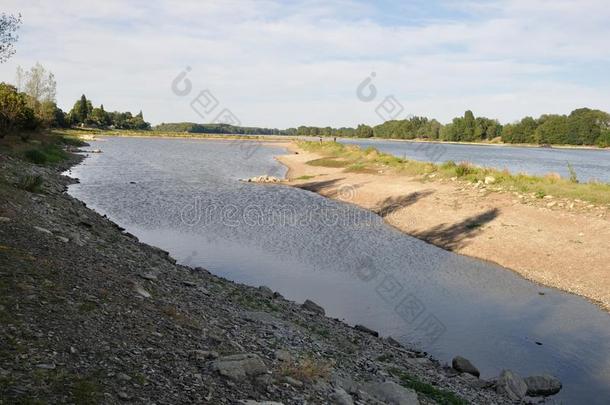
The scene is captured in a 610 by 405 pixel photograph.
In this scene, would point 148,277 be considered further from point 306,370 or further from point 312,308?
point 306,370

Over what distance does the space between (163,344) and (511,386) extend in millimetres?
9452

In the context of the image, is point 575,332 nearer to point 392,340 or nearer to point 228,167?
point 392,340

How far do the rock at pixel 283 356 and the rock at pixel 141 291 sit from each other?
363cm

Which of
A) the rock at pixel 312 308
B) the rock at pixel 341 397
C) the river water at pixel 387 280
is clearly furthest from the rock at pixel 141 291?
the river water at pixel 387 280

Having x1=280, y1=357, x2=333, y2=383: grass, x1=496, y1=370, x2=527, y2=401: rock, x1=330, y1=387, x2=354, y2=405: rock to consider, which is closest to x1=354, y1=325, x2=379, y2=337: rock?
x1=496, y1=370, x2=527, y2=401: rock

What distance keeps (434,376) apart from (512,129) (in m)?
203

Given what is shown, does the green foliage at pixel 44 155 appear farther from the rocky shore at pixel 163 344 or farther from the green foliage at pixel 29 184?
the rocky shore at pixel 163 344

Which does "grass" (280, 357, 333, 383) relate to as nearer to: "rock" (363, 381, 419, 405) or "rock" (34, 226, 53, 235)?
"rock" (363, 381, 419, 405)

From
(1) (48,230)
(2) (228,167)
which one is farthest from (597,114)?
(1) (48,230)

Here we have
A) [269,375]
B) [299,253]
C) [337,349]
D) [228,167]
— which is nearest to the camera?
[269,375]

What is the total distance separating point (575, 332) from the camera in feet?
59.2

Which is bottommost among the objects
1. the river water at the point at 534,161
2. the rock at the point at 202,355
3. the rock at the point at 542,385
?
the rock at the point at 542,385

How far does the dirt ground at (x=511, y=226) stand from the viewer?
80.7 feet

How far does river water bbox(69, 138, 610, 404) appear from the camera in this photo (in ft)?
53.5
